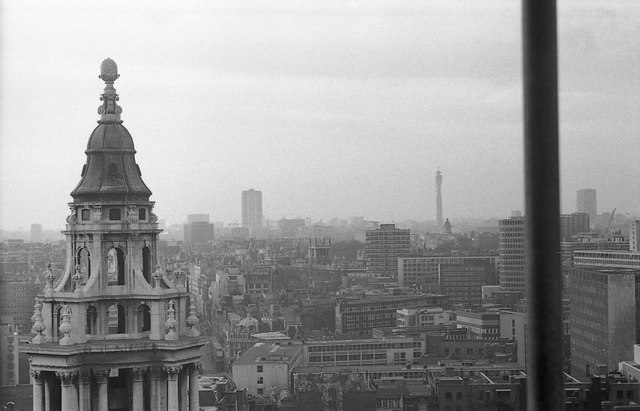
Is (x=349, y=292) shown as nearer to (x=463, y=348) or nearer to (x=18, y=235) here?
(x=463, y=348)

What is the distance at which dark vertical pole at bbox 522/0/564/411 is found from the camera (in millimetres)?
651

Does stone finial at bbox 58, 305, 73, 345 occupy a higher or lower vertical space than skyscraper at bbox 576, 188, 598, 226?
lower

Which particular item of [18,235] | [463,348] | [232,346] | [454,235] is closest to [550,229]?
[18,235]

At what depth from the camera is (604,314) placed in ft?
28.6

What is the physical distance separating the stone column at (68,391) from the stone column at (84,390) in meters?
0.02

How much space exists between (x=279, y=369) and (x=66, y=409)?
7.39m

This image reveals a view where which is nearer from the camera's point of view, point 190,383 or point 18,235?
point 190,383

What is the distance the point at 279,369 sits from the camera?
10.8 m

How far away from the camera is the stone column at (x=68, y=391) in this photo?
3.51 m

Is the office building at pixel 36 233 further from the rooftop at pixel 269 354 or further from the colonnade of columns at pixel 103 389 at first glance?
the rooftop at pixel 269 354

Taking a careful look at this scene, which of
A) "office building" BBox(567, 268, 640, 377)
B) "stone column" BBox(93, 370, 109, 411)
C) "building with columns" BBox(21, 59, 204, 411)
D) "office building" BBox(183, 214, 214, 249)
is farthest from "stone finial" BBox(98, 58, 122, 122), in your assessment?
"office building" BBox(567, 268, 640, 377)

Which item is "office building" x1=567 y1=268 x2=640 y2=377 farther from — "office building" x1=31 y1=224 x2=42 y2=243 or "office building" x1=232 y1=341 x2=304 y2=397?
"office building" x1=31 y1=224 x2=42 y2=243

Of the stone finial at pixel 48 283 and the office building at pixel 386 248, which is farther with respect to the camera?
the office building at pixel 386 248

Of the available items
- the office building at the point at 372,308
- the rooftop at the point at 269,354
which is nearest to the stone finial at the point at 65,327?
the rooftop at the point at 269,354
